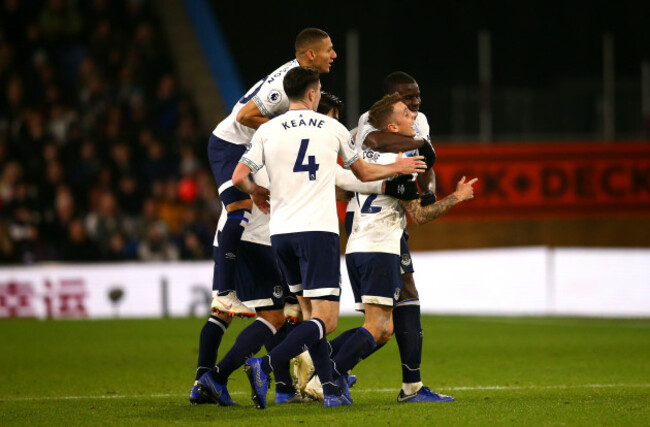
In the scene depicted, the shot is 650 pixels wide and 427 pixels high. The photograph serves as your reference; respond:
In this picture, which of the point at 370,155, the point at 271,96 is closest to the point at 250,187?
the point at 271,96

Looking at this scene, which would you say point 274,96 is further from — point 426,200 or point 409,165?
point 426,200

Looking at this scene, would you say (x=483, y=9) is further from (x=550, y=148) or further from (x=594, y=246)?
(x=594, y=246)

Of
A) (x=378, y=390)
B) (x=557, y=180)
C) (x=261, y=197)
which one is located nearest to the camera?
(x=261, y=197)

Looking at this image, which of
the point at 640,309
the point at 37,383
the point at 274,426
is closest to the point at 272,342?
the point at 274,426

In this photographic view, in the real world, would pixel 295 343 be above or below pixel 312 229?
below

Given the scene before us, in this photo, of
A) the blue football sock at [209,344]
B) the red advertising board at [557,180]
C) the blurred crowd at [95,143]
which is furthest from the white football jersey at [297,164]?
the red advertising board at [557,180]

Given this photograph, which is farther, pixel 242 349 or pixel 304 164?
pixel 242 349

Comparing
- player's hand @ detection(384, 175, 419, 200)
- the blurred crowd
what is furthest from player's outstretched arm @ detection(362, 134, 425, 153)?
the blurred crowd

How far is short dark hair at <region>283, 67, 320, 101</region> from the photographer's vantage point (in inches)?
257

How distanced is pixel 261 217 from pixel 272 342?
32.9 inches

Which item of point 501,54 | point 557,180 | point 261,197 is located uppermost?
point 501,54

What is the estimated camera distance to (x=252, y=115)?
23.2 ft

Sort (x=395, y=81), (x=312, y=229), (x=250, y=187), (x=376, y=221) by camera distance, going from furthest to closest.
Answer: (x=395, y=81) → (x=376, y=221) → (x=250, y=187) → (x=312, y=229)

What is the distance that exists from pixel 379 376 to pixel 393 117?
9.02ft
